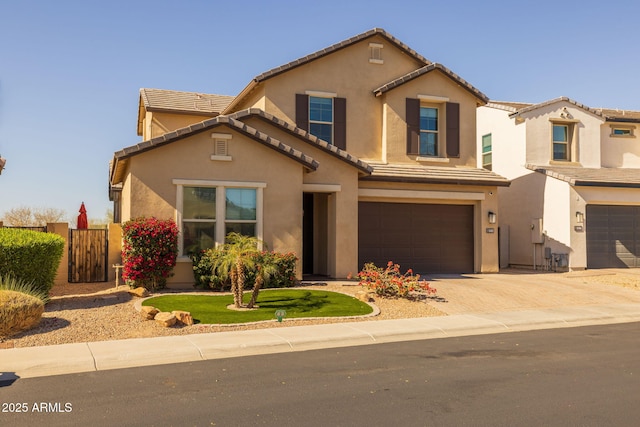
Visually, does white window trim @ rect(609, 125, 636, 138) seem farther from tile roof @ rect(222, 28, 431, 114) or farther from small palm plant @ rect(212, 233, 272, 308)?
small palm plant @ rect(212, 233, 272, 308)

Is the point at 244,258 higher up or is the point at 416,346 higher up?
the point at 244,258

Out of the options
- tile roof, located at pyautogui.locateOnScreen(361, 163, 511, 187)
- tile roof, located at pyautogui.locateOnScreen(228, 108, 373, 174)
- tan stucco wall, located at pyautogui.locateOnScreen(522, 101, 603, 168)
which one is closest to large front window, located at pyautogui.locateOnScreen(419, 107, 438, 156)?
tile roof, located at pyautogui.locateOnScreen(361, 163, 511, 187)

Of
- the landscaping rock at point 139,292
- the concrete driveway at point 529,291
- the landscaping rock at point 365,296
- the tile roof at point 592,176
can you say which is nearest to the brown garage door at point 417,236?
the concrete driveway at point 529,291

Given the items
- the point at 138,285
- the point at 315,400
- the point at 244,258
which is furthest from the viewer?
the point at 138,285

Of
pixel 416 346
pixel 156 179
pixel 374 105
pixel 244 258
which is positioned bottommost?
pixel 416 346

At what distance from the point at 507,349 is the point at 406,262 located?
10434mm

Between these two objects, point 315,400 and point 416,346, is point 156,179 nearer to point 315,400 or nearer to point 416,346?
point 416,346

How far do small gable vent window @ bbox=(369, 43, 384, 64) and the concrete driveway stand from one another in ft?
26.0

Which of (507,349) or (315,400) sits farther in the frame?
(507,349)

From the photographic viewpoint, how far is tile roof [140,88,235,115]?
23216mm

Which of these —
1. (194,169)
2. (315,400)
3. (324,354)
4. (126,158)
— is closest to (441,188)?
(194,169)

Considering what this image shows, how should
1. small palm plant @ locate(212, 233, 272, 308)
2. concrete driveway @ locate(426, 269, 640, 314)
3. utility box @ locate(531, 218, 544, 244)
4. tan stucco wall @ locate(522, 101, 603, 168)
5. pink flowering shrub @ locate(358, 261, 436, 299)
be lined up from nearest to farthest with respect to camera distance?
small palm plant @ locate(212, 233, 272, 308)
concrete driveway @ locate(426, 269, 640, 314)
pink flowering shrub @ locate(358, 261, 436, 299)
utility box @ locate(531, 218, 544, 244)
tan stucco wall @ locate(522, 101, 603, 168)

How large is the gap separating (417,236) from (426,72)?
5.83 m

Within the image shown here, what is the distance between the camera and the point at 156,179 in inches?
625
